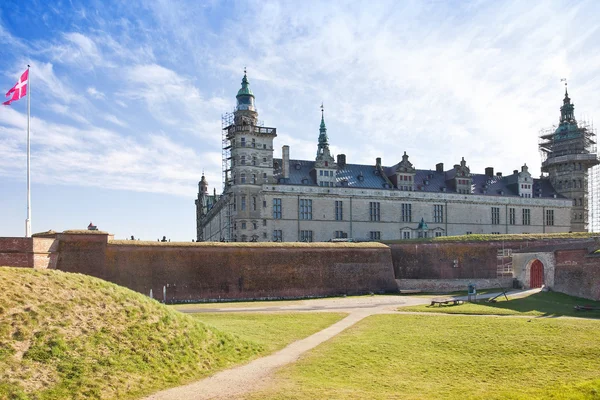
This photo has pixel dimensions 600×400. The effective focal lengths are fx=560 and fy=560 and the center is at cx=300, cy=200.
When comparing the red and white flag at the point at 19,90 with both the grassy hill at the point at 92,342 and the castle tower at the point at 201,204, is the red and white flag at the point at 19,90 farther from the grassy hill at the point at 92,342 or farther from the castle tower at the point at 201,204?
the castle tower at the point at 201,204

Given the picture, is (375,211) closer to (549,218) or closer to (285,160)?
(285,160)

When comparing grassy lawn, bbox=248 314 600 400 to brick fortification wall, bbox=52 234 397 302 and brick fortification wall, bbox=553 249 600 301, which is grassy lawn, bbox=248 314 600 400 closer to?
brick fortification wall, bbox=553 249 600 301

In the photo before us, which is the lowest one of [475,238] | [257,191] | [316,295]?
[316,295]

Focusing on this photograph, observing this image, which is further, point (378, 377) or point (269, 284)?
point (269, 284)

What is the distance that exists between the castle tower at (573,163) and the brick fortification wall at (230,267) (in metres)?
39.3

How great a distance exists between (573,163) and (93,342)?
233 feet

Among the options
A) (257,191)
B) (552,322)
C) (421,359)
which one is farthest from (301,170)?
(421,359)

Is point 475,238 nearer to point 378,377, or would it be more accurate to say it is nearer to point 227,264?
point 227,264

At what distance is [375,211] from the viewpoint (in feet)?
202

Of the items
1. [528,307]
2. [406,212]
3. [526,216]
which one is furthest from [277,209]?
[526,216]

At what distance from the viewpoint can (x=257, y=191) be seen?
5528 cm

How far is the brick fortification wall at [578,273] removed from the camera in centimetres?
3775

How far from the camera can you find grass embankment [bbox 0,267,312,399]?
15.3 m

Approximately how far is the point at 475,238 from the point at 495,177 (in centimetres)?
2611
